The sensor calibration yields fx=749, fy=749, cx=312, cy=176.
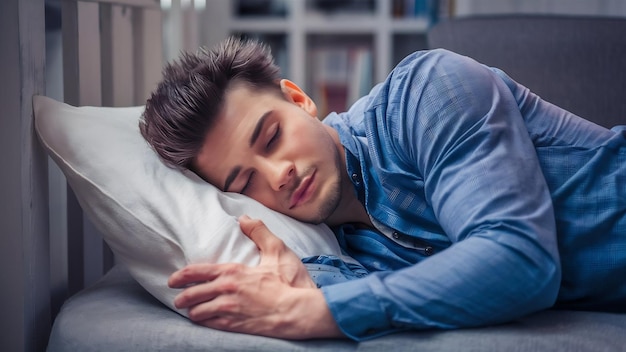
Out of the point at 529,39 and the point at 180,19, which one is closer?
the point at 529,39

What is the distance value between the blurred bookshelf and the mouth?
2.23 metres

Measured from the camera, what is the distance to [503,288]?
32.7 inches

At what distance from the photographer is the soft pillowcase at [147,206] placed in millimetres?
969

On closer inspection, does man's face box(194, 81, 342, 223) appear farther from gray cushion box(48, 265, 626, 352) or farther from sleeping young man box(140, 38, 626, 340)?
gray cushion box(48, 265, 626, 352)

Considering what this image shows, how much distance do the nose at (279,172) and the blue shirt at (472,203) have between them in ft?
0.40

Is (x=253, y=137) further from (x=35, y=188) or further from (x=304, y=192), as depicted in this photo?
(x=35, y=188)

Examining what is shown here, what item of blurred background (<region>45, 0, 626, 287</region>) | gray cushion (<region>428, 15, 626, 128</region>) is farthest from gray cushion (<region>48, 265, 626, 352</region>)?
blurred background (<region>45, 0, 626, 287</region>)

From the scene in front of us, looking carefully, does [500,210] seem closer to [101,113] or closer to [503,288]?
[503,288]

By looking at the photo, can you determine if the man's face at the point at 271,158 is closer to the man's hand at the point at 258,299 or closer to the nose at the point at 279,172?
the nose at the point at 279,172

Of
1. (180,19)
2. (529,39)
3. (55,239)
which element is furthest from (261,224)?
(180,19)

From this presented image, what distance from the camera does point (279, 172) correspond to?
1.05 m

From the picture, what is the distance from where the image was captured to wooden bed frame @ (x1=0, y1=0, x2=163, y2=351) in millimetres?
1005

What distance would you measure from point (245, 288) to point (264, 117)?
0.97 ft

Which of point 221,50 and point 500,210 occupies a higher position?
point 221,50
